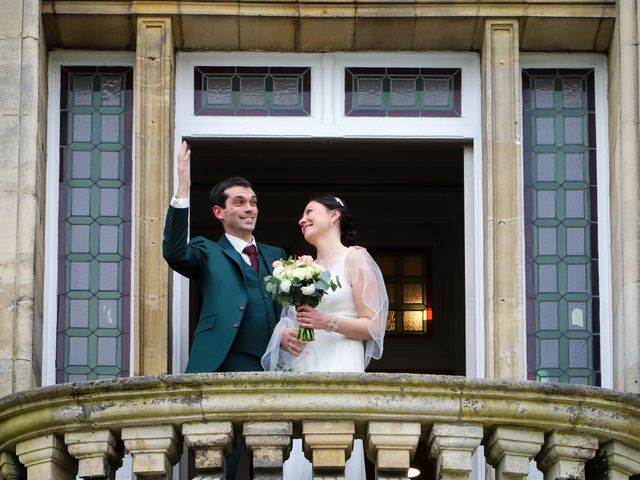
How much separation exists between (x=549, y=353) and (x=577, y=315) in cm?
30

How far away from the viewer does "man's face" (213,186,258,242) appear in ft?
53.0

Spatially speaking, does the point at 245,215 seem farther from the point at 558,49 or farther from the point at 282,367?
the point at 558,49

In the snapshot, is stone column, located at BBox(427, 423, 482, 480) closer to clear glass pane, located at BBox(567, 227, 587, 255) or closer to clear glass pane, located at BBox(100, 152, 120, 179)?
clear glass pane, located at BBox(567, 227, 587, 255)

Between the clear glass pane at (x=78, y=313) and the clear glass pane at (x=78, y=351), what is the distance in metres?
0.09

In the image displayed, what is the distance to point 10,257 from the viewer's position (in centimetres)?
1614

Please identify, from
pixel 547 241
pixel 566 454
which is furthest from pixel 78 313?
pixel 566 454

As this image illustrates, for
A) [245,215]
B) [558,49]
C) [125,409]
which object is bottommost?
[125,409]

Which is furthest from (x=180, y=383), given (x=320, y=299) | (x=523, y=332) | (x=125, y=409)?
(x=523, y=332)

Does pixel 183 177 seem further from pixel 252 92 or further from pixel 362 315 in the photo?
pixel 252 92

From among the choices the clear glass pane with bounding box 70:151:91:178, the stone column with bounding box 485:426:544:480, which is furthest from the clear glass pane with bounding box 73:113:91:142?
the stone column with bounding box 485:426:544:480

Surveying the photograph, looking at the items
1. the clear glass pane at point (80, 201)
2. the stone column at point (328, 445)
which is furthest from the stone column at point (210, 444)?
the clear glass pane at point (80, 201)

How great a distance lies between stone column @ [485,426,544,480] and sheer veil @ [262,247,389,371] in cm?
134

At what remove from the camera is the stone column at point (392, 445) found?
14328 millimetres

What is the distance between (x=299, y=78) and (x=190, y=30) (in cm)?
77
